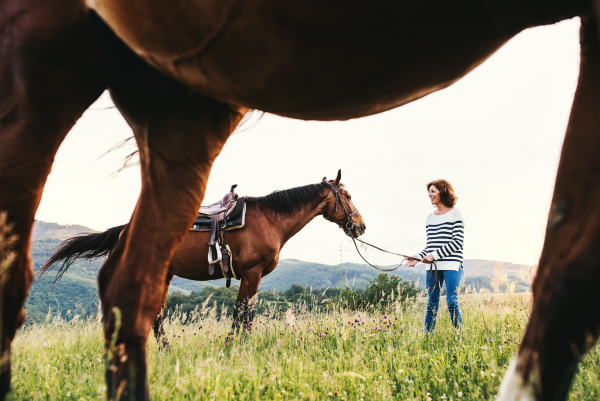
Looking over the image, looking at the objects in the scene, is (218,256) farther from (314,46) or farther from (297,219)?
(314,46)

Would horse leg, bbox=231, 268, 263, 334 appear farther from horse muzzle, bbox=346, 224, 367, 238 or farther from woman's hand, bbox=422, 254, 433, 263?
woman's hand, bbox=422, 254, 433, 263

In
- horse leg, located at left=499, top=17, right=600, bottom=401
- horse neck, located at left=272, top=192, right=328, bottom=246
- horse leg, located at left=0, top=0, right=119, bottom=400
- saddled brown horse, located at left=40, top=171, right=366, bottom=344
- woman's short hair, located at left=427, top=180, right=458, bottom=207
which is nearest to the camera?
horse leg, located at left=499, top=17, right=600, bottom=401

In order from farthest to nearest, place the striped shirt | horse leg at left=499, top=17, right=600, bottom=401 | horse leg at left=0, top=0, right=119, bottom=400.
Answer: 1. the striped shirt
2. horse leg at left=0, top=0, right=119, bottom=400
3. horse leg at left=499, top=17, right=600, bottom=401

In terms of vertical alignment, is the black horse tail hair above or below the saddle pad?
below

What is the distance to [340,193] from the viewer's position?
6.37 meters

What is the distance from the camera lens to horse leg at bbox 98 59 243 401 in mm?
1316

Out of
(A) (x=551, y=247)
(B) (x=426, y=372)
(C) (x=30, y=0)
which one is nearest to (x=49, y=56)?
(C) (x=30, y=0)

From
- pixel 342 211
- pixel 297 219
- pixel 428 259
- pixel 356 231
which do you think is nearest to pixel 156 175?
pixel 428 259

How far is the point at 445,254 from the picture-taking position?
4438mm

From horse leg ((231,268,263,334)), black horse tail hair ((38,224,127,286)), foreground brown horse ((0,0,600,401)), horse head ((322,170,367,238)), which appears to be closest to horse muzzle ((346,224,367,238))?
horse head ((322,170,367,238))

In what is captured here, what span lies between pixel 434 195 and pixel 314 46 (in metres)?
4.39

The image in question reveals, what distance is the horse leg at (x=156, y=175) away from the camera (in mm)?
1316

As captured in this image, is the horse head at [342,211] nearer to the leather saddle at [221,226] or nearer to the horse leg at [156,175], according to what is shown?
the leather saddle at [221,226]

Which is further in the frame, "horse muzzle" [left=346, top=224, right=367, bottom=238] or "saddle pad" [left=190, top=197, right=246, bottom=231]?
"horse muzzle" [left=346, top=224, right=367, bottom=238]
